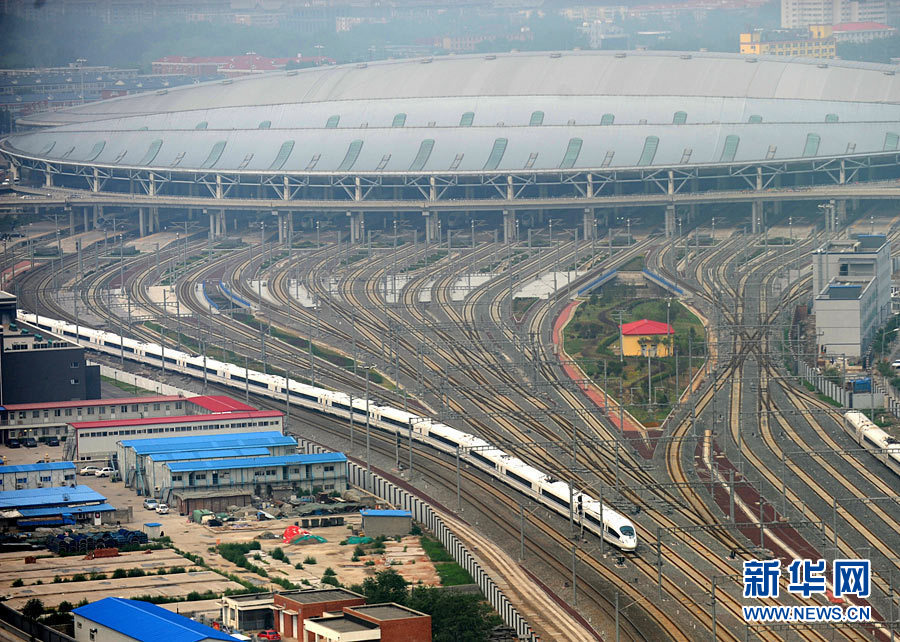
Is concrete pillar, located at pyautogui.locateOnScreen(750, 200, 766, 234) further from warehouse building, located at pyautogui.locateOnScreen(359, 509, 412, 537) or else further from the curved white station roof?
warehouse building, located at pyautogui.locateOnScreen(359, 509, 412, 537)

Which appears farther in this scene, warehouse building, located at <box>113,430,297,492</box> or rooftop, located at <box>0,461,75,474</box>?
rooftop, located at <box>0,461,75,474</box>

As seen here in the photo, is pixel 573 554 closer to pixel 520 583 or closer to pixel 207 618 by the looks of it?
pixel 520 583

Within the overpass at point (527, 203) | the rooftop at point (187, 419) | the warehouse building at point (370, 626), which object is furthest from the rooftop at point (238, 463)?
the overpass at point (527, 203)

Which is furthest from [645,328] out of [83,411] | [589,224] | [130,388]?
[589,224]

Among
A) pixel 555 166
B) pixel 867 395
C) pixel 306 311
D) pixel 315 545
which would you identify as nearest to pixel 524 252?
pixel 555 166

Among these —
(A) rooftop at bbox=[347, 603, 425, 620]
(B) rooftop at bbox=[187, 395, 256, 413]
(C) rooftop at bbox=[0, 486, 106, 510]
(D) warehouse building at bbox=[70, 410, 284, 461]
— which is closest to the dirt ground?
(C) rooftop at bbox=[0, 486, 106, 510]

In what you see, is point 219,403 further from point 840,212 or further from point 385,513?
point 840,212

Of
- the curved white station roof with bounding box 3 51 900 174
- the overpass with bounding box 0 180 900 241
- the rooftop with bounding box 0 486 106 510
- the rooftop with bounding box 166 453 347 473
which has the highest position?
the curved white station roof with bounding box 3 51 900 174
